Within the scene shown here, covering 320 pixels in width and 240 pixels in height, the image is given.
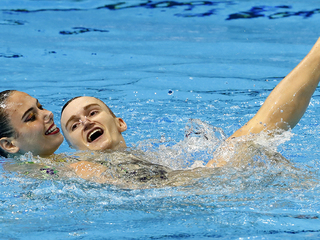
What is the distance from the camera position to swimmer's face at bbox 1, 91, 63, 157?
3418mm

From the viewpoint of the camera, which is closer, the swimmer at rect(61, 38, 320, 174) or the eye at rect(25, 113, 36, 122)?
the swimmer at rect(61, 38, 320, 174)

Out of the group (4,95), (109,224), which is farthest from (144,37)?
(109,224)

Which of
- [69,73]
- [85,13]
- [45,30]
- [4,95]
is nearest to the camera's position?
[4,95]

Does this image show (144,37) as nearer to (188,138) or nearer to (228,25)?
(228,25)

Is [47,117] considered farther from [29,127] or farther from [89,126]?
[89,126]

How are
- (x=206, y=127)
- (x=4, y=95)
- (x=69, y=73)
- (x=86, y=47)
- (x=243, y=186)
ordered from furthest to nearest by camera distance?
(x=86, y=47) < (x=69, y=73) < (x=206, y=127) < (x=4, y=95) < (x=243, y=186)

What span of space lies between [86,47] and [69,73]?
0.88 meters

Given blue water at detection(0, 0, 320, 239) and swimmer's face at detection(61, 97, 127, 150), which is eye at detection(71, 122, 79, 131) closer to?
swimmer's face at detection(61, 97, 127, 150)

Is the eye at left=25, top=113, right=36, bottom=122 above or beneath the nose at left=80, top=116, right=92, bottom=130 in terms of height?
above

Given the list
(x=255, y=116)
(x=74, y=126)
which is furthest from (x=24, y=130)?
(x=255, y=116)

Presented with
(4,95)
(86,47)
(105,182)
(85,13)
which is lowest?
(105,182)

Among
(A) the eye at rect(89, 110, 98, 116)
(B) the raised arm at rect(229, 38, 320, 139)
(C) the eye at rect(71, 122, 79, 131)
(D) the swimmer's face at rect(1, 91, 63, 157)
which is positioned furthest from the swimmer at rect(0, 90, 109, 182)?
(B) the raised arm at rect(229, 38, 320, 139)

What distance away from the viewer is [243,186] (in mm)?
2969

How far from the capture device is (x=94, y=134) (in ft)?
12.4
